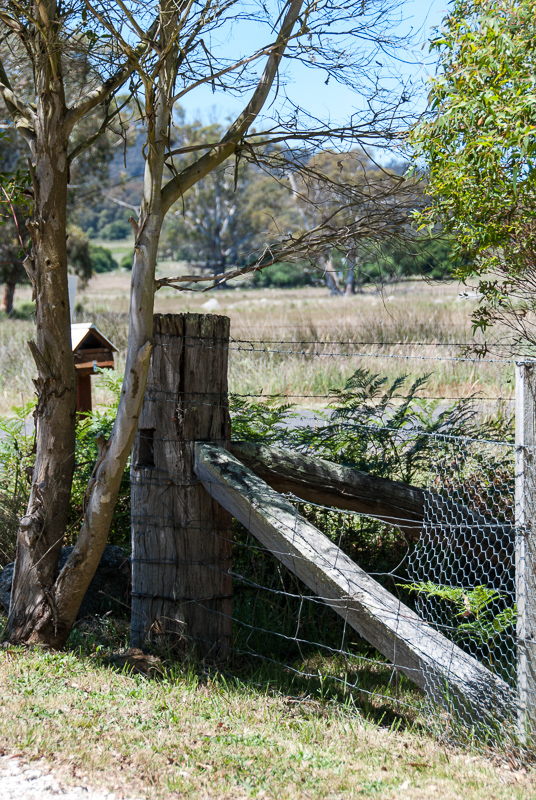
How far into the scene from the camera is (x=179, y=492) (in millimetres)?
4023

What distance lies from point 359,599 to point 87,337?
400cm

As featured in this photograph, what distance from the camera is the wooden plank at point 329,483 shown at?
4.17 m

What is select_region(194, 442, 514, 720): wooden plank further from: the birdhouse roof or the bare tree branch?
→ the birdhouse roof

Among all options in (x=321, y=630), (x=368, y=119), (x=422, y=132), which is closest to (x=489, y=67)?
(x=422, y=132)

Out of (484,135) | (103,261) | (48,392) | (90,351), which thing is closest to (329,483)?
(48,392)

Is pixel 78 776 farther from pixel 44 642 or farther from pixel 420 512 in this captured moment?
pixel 420 512

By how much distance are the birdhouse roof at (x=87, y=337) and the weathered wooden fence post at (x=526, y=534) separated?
13.0 feet

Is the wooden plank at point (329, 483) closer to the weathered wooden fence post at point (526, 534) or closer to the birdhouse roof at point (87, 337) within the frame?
the weathered wooden fence post at point (526, 534)

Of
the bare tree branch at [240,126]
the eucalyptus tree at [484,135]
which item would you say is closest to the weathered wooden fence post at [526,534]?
the eucalyptus tree at [484,135]

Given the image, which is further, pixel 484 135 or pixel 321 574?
pixel 484 135

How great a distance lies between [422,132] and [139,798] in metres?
3.41

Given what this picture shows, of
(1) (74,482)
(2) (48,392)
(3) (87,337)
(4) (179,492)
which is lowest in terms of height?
(1) (74,482)

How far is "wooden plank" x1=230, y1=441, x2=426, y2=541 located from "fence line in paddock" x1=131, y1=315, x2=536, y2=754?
2.3 inches

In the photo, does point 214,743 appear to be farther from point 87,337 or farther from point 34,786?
point 87,337
